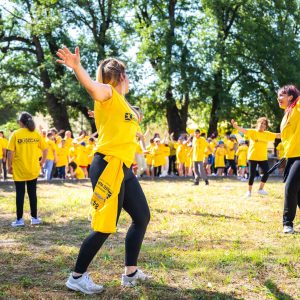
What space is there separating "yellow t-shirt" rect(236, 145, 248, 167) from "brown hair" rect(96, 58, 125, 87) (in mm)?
15059

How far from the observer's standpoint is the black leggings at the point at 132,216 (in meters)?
3.91

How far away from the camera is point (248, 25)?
26.0 m

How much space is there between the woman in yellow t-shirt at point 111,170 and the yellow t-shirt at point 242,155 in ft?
48.7

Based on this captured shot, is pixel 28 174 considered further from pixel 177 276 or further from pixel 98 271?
pixel 177 276

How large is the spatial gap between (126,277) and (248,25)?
78.5 feet

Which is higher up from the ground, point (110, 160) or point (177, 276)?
point (110, 160)

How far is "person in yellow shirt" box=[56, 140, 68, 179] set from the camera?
16797 mm

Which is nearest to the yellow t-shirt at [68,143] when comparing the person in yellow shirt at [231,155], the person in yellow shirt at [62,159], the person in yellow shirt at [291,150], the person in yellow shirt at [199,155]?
the person in yellow shirt at [62,159]

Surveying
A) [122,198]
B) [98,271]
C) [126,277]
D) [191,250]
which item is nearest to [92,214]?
[122,198]

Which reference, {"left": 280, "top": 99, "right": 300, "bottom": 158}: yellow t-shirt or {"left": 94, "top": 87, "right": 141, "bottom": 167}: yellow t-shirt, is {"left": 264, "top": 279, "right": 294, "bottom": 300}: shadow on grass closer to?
{"left": 94, "top": 87, "right": 141, "bottom": 167}: yellow t-shirt

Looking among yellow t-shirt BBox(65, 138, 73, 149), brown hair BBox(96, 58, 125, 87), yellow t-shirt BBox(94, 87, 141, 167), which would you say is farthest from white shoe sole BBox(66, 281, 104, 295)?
yellow t-shirt BBox(65, 138, 73, 149)

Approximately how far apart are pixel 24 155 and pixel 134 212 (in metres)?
3.78

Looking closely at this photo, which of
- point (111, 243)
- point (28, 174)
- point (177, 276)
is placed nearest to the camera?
point (177, 276)

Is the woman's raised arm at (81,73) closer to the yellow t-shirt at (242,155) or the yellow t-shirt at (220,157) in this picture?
the yellow t-shirt at (242,155)
